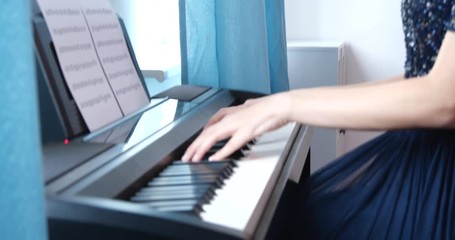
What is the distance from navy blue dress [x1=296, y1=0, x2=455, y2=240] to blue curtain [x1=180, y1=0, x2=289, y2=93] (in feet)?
1.35

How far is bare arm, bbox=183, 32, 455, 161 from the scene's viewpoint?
0.69 metres

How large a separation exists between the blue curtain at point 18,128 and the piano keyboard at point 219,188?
0.44 feet

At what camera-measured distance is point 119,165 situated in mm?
623

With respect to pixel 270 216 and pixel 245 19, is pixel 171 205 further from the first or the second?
pixel 245 19

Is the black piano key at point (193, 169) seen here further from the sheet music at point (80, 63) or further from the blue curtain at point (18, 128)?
the blue curtain at point (18, 128)

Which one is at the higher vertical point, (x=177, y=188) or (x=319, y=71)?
(x=177, y=188)

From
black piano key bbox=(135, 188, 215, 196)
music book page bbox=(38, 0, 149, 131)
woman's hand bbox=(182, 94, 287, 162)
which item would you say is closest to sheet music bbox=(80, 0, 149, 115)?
music book page bbox=(38, 0, 149, 131)

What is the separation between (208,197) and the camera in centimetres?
61

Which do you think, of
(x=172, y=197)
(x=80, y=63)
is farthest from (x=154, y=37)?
(x=172, y=197)

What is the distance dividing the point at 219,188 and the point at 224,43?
633mm

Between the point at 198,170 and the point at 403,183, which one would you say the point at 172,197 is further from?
the point at 403,183

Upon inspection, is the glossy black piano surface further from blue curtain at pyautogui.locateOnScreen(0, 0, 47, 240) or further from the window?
the window

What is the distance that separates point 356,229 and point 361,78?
1.33 m

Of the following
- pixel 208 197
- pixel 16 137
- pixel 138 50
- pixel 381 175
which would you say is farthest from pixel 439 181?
pixel 138 50
